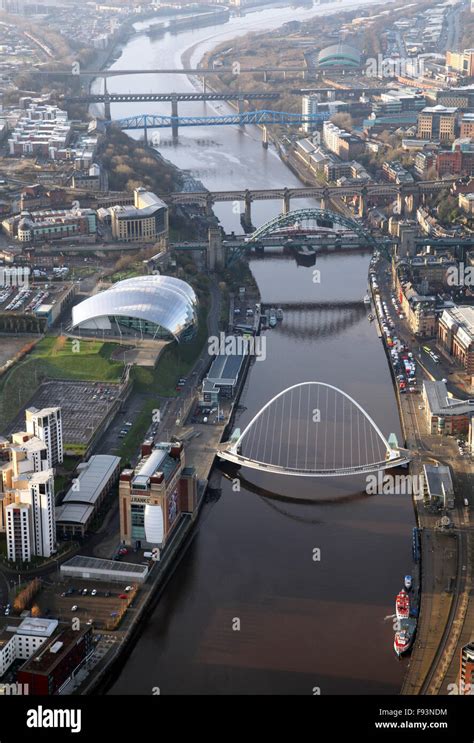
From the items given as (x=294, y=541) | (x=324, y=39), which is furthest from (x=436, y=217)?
(x=324, y=39)

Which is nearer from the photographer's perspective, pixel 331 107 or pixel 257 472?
pixel 257 472

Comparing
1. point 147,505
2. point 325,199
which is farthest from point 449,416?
point 325,199

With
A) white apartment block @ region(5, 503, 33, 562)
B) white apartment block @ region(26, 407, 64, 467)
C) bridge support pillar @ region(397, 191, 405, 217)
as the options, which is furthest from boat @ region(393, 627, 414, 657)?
→ bridge support pillar @ region(397, 191, 405, 217)

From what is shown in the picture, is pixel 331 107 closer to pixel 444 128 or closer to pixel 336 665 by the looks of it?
pixel 444 128

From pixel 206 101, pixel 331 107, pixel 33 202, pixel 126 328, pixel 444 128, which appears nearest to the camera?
pixel 126 328

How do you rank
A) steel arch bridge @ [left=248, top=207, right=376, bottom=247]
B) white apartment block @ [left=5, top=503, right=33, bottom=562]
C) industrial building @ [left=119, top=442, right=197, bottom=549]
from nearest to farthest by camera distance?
white apartment block @ [left=5, top=503, right=33, bottom=562]
industrial building @ [left=119, top=442, right=197, bottom=549]
steel arch bridge @ [left=248, top=207, right=376, bottom=247]

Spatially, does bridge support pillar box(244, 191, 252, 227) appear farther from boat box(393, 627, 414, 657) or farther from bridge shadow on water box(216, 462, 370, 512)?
boat box(393, 627, 414, 657)

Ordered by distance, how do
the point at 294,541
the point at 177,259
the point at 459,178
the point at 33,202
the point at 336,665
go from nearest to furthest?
the point at 336,665 < the point at 294,541 < the point at 177,259 < the point at 33,202 < the point at 459,178
